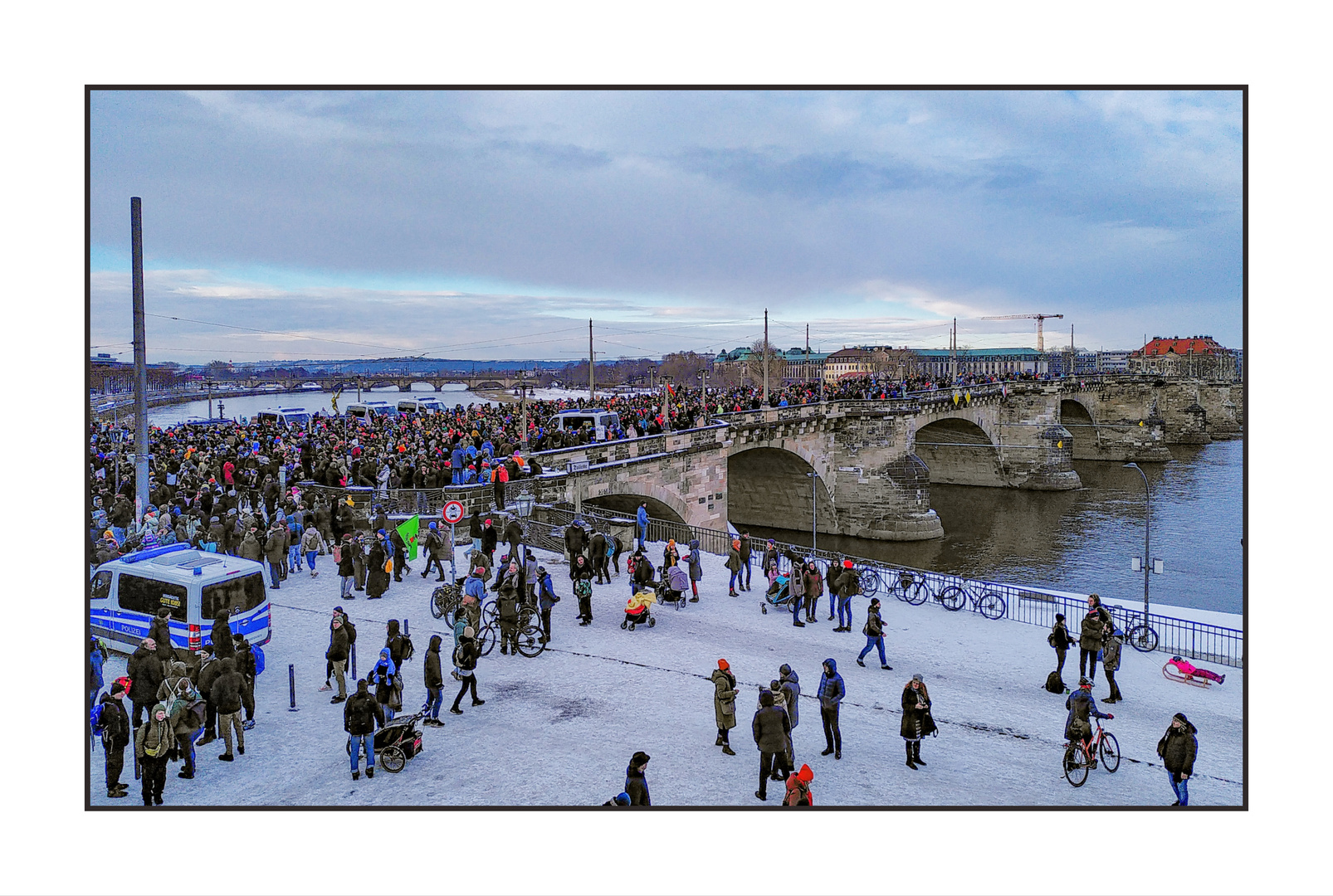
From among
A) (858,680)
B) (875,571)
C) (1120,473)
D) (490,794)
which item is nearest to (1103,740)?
(858,680)

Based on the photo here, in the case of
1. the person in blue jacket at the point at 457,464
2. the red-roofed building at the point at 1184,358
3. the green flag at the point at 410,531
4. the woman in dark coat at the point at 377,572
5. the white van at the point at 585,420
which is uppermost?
the red-roofed building at the point at 1184,358

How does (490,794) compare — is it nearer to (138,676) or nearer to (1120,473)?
(138,676)

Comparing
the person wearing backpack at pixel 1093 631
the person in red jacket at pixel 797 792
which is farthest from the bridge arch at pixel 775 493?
the person in red jacket at pixel 797 792

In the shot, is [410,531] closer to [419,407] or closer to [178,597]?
[178,597]

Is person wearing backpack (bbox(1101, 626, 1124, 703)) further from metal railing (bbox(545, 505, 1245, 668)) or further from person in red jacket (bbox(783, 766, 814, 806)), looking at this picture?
person in red jacket (bbox(783, 766, 814, 806))

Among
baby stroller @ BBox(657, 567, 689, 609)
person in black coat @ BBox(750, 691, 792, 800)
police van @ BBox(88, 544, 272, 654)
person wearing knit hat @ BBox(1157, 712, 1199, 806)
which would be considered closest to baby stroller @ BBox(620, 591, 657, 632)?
baby stroller @ BBox(657, 567, 689, 609)

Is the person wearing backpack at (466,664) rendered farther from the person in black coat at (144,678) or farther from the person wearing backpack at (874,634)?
the person wearing backpack at (874,634)
